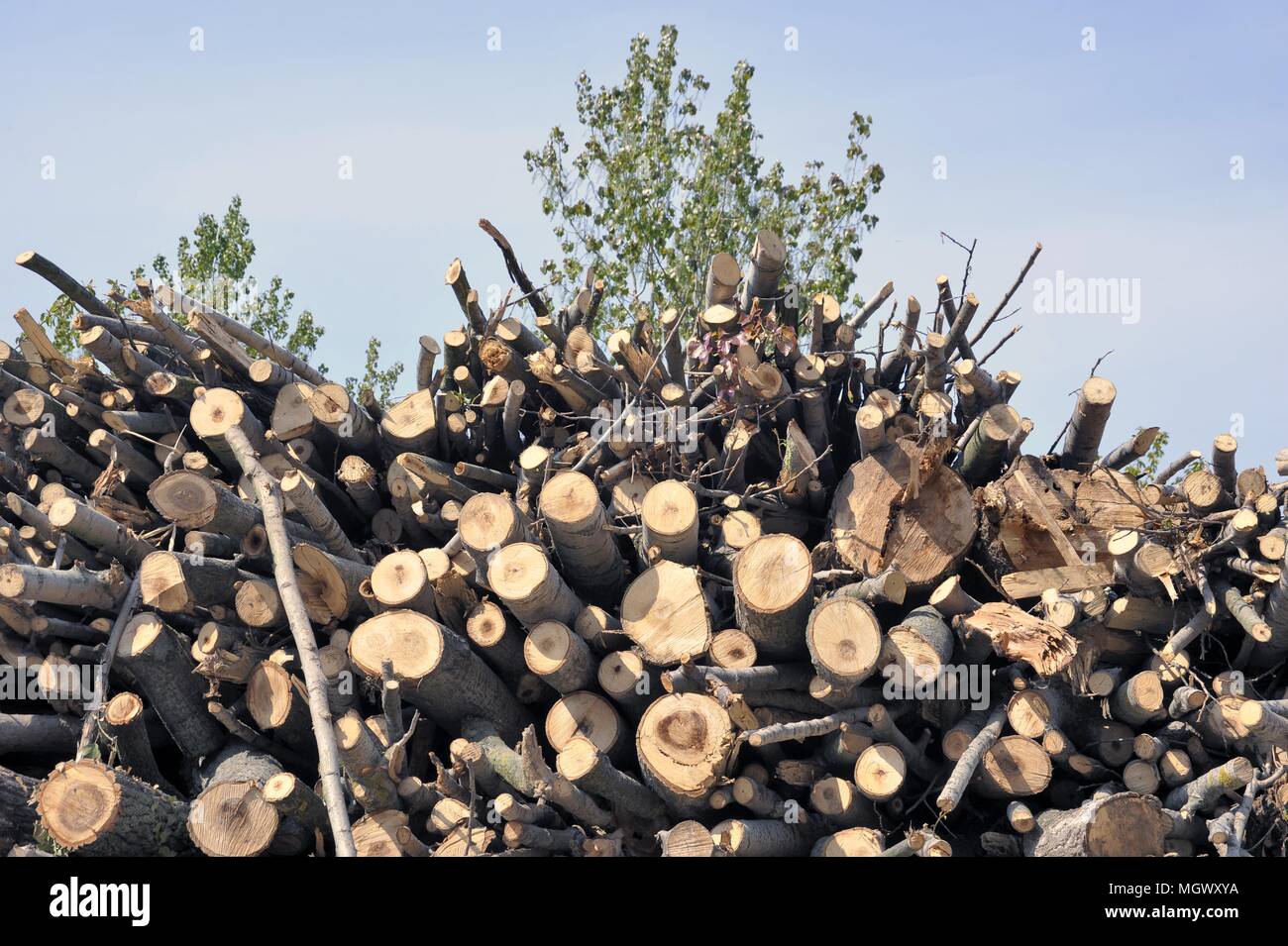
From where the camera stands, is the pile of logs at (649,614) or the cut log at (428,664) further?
the cut log at (428,664)

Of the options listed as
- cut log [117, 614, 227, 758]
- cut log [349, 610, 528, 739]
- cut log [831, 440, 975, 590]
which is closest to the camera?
cut log [349, 610, 528, 739]

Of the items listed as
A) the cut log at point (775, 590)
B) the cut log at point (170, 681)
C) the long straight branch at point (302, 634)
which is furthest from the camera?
the cut log at point (170, 681)

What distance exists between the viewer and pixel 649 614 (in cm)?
494

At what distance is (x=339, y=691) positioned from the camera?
5062 mm

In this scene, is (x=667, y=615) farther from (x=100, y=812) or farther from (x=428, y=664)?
(x=100, y=812)

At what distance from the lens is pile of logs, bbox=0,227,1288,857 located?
15.1 ft

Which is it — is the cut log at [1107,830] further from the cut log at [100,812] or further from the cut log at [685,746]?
the cut log at [100,812]

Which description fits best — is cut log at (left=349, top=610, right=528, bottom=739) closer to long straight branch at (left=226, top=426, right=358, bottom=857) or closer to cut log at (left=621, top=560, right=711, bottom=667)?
long straight branch at (left=226, top=426, right=358, bottom=857)

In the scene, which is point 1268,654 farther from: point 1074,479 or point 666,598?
point 666,598

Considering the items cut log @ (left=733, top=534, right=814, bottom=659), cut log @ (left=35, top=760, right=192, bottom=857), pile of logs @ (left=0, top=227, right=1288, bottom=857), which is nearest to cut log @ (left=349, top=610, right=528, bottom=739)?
pile of logs @ (left=0, top=227, right=1288, bottom=857)

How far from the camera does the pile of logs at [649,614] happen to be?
461 cm

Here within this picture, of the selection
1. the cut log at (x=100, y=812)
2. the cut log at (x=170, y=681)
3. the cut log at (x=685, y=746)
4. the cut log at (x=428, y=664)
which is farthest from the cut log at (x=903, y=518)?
the cut log at (x=100, y=812)
